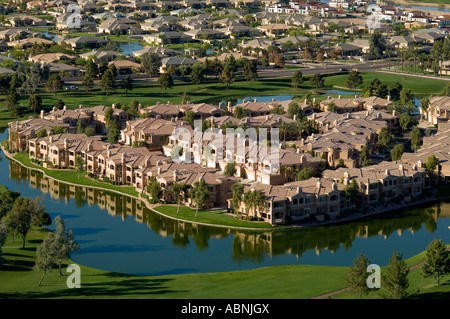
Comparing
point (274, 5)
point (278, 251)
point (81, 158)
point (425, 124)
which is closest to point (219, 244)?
point (278, 251)

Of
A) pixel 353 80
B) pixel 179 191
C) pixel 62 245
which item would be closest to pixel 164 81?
pixel 353 80

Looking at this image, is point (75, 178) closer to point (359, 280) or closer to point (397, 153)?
point (397, 153)

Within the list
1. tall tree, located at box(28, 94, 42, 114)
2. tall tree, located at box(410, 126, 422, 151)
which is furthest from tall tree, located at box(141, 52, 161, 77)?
tall tree, located at box(410, 126, 422, 151)

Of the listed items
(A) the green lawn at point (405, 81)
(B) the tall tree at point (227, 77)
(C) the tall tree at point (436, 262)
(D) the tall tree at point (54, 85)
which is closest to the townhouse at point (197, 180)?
(C) the tall tree at point (436, 262)

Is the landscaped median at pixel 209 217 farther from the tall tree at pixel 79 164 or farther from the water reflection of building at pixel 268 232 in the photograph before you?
the tall tree at pixel 79 164

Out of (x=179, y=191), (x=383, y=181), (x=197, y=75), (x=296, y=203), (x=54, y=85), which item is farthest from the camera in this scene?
(x=197, y=75)

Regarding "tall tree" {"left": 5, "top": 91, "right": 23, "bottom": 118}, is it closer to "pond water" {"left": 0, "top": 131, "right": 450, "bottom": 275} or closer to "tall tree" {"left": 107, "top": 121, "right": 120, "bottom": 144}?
"tall tree" {"left": 107, "top": 121, "right": 120, "bottom": 144}

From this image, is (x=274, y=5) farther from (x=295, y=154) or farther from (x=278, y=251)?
(x=278, y=251)
